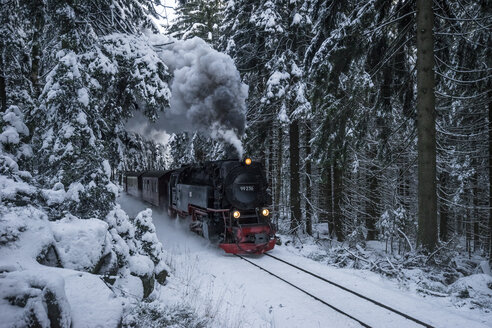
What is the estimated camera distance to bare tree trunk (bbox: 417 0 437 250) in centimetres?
718

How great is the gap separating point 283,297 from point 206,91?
7.48 m

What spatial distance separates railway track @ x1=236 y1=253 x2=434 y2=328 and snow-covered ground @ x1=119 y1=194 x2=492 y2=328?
2cm

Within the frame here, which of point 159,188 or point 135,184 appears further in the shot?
point 135,184

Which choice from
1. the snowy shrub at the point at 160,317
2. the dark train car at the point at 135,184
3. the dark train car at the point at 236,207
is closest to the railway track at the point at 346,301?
the dark train car at the point at 236,207

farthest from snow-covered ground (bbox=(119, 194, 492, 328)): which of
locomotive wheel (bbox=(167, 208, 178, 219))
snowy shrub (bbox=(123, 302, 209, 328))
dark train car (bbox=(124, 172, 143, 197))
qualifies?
dark train car (bbox=(124, 172, 143, 197))

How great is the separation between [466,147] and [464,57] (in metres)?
6.48

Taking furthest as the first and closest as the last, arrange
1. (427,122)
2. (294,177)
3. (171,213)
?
(171,213)
(294,177)
(427,122)

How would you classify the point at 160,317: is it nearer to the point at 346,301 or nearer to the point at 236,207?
the point at 346,301

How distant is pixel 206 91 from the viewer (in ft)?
36.2

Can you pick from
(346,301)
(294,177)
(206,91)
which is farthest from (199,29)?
(346,301)

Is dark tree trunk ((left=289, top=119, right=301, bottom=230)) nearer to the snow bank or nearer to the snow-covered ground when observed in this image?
the snow-covered ground

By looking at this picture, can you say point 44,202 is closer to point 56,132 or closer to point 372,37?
point 56,132

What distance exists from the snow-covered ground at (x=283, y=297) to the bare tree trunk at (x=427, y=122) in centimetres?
170

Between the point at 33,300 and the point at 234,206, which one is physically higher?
the point at 33,300
